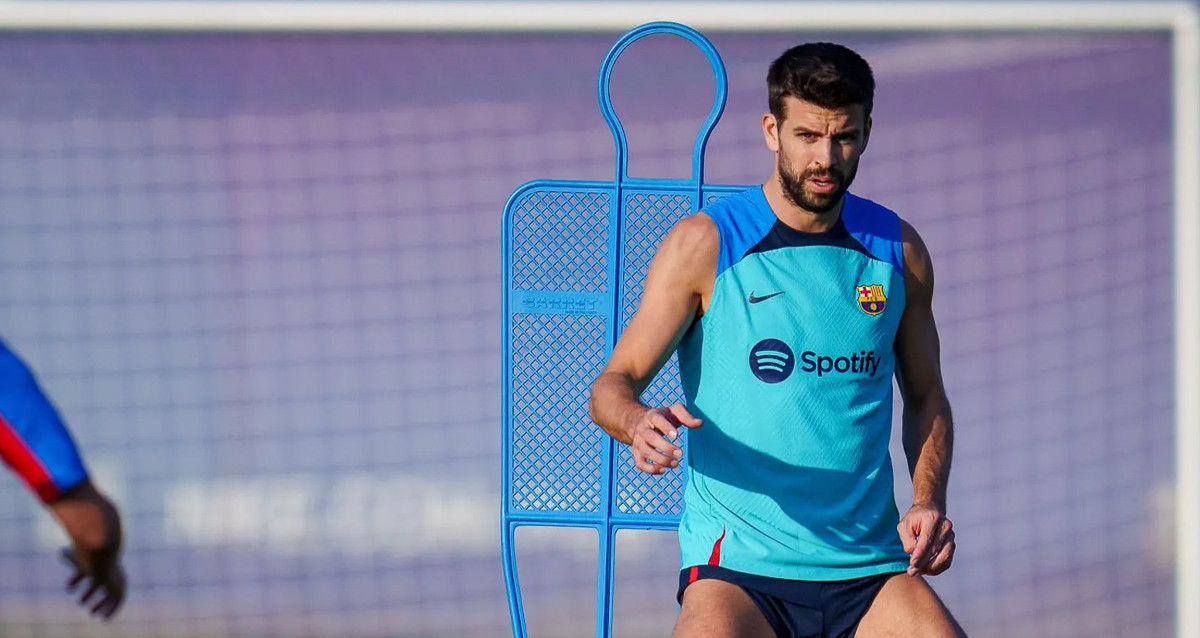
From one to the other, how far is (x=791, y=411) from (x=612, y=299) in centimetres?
Result: 72

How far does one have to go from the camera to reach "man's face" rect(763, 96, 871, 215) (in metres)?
2.23

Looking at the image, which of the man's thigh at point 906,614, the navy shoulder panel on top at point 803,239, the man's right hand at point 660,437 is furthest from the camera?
the navy shoulder panel on top at point 803,239

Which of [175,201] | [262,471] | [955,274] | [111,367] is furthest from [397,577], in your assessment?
[955,274]

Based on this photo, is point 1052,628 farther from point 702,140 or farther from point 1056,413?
point 702,140

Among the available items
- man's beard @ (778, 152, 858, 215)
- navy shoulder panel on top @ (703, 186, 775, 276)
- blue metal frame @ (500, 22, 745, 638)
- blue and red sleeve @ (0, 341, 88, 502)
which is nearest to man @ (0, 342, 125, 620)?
blue and red sleeve @ (0, 341, 88, 502)

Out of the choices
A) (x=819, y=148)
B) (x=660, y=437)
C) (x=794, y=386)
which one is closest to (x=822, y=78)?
(x=819, y=148)

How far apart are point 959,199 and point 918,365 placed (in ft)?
9.62

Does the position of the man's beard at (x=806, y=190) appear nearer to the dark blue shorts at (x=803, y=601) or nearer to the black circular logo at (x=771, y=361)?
the black circular logo at (x=771, y=361)

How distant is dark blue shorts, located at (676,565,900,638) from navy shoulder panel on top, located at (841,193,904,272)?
536mm

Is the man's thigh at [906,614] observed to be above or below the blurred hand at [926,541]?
below

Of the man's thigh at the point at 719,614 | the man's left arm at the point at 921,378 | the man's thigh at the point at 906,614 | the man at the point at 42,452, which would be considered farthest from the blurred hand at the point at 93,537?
the man's left arm at the point at 921,378

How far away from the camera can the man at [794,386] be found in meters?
2.23

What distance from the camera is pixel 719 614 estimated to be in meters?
2.14

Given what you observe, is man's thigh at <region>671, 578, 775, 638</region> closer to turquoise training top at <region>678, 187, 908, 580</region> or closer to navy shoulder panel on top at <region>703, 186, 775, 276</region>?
turquoise training top at <region>678, 187, 908, 580</region>
